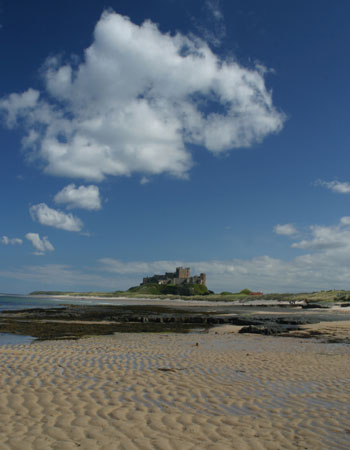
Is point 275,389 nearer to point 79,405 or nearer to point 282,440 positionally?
point 282,440

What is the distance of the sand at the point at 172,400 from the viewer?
551cm

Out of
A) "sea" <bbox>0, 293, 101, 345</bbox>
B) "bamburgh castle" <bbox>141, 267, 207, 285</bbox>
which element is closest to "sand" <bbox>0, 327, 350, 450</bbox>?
"sea" <bbox>0, 293, 101, 345</bbox>

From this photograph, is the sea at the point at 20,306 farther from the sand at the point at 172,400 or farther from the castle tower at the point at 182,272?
the castle tower at the point at 182,272

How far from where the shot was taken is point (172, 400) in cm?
768

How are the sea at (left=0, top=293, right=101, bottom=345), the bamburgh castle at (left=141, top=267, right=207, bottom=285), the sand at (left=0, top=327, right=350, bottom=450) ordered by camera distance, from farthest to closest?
the bamburgh castle at (left=141, top=267, right=207, bottom=285), the sea at (left=0, top=293, right=101, bottom=345), the sand at (left=0, top=327, right=350, bottom=450)

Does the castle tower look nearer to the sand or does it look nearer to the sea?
the sea

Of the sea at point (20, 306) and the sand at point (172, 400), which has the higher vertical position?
the sand at point (172, 400)

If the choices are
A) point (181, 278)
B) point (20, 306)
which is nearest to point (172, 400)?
point (20, 306)

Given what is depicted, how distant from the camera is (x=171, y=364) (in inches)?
472

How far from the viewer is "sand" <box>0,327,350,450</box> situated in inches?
217

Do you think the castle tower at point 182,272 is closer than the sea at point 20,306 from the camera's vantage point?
No

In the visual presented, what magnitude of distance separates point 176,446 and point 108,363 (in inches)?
Answer: 282

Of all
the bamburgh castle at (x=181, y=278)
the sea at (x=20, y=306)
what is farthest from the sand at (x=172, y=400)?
the bamburgh castle at (x=181, y=278)

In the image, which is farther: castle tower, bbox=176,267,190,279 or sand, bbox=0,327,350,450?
castle tower, bbox=176,267,190,279
